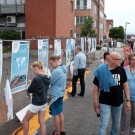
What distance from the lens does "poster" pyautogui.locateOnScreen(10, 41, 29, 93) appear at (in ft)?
22.9

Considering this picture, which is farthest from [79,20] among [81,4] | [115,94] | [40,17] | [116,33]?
[115,94]

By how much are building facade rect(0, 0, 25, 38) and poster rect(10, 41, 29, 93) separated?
30495mm

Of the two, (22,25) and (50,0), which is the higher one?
(50,0)

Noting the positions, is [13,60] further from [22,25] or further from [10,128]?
[22,25]

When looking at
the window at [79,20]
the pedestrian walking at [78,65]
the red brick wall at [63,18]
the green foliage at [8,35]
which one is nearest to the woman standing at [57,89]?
the pedestrian walking at [78,65]

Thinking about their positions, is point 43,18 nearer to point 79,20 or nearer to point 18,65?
point 18,65

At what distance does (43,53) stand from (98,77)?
3.95 metres

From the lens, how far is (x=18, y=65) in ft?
23.7

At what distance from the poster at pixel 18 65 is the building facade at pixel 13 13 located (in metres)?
30.5

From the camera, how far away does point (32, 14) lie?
3647cm

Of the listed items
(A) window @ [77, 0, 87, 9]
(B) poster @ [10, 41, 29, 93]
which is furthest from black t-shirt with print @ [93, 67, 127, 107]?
(A) window @ [77, 0, 87, 9]

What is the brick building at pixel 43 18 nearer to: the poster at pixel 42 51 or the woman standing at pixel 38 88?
the poster at pixel 42 51

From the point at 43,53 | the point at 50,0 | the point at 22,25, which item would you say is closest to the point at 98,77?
the point at 43,53

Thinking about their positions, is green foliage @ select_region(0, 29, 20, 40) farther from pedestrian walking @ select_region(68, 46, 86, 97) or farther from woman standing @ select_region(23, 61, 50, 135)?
woman standing @ select_region(23, 61, 50, 135)
